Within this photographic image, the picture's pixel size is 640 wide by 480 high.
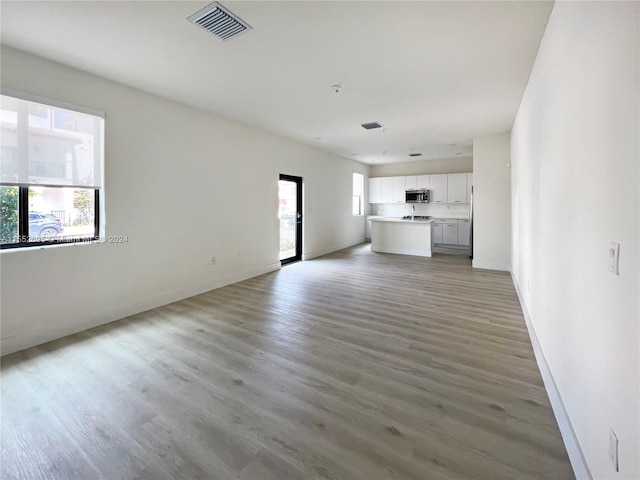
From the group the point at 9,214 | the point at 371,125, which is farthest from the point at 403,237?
the point at 9,214

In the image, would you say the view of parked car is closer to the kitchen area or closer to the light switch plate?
the light switch plate

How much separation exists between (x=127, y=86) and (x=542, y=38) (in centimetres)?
426

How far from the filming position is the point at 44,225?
9.75 ft

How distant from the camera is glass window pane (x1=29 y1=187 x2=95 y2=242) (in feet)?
9.55

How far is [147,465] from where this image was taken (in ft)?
4.99

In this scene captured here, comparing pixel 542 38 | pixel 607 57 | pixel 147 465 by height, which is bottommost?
pixel 147 465

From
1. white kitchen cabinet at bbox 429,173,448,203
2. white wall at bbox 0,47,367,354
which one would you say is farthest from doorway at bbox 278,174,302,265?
white kitchen cabinet at bbox 429,173,448,203

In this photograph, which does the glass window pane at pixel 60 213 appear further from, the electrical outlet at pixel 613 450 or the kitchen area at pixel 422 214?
the kitchen area at pixel 422 214

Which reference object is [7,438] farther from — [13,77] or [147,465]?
[13,77]

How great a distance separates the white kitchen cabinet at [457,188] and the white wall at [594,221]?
6.53 meters

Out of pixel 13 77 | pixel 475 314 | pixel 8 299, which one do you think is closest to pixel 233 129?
pixel 13 77

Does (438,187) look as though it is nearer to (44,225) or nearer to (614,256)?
(614,256)

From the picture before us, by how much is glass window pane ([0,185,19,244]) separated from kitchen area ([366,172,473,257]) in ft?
22.3

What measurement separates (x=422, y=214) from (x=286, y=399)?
8.49 meters
